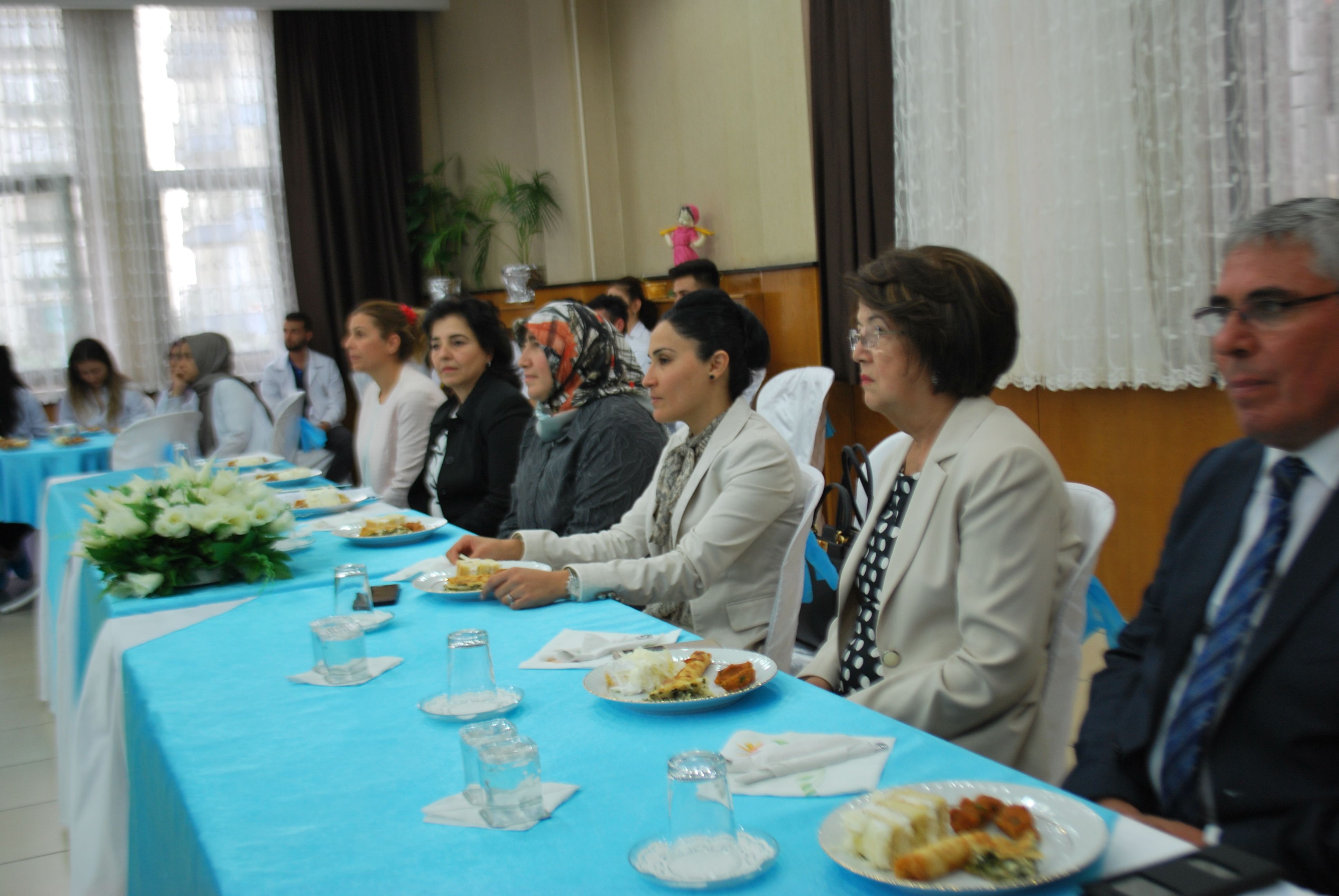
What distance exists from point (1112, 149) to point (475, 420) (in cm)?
229

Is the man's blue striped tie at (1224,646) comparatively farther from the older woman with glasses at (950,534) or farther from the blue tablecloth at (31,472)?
the blue tablecloth at (31,472)

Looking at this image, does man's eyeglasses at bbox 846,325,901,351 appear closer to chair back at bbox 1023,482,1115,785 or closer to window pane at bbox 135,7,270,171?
chair back at bbox 1023,482,1115,785

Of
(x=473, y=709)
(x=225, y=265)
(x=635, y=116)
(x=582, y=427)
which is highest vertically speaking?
(x=635, y=116)

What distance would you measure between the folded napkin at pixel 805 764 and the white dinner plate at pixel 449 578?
2.98 feet

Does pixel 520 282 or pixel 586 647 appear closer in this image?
pixel 586 647

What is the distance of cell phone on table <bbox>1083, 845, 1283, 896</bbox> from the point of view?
78 centimetres

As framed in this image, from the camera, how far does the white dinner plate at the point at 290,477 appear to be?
12.9ft

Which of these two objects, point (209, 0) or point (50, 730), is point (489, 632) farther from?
point (209, 0)

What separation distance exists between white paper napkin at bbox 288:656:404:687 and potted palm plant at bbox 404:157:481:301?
7.22m

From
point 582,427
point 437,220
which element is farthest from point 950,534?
point 437,220

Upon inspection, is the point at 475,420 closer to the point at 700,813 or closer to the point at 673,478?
the point at 673,478

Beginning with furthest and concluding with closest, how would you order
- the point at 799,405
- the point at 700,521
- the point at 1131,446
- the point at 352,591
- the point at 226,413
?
1. the point at 226,413
2. the point at 799,405
3. the point at 1131,446
4. the point at 700,521
5. the point at 352,591

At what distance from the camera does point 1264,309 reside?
123 centimetres

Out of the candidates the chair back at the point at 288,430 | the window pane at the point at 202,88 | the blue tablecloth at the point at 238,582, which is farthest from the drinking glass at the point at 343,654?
the window pane at the point at 202,88
